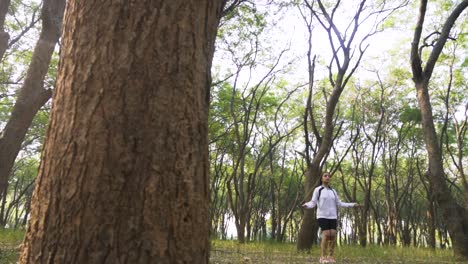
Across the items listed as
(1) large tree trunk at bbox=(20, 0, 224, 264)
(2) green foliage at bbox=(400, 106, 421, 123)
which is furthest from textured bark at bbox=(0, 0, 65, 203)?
(2) green foliage at bbox=(400, 106, 421, 123)

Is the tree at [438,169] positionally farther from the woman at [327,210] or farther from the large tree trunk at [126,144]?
the large tree trunk at [126,144]

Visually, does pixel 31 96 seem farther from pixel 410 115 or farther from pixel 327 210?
pixel 410 115

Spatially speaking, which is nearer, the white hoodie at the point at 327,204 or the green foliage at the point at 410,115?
the white hoodie at the point at 327,204

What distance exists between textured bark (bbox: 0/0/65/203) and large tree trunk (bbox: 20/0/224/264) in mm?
4956

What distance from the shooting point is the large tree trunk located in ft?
4.71

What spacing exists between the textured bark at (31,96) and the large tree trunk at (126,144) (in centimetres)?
496

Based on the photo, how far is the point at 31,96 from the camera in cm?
628

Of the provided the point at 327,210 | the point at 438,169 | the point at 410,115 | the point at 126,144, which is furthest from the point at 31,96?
the point at 410,115

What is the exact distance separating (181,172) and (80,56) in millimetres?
603

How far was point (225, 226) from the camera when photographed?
35.5 meters

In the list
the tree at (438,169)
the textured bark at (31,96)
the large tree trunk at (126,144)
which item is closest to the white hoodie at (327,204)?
the tree at (438,169)

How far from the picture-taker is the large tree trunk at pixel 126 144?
1.44 m

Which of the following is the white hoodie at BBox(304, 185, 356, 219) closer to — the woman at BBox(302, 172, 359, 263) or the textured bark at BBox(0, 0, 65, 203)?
the woman at BBox(302, 172, 359, 263)

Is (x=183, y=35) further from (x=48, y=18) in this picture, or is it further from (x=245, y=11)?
(x=245, y=11)
